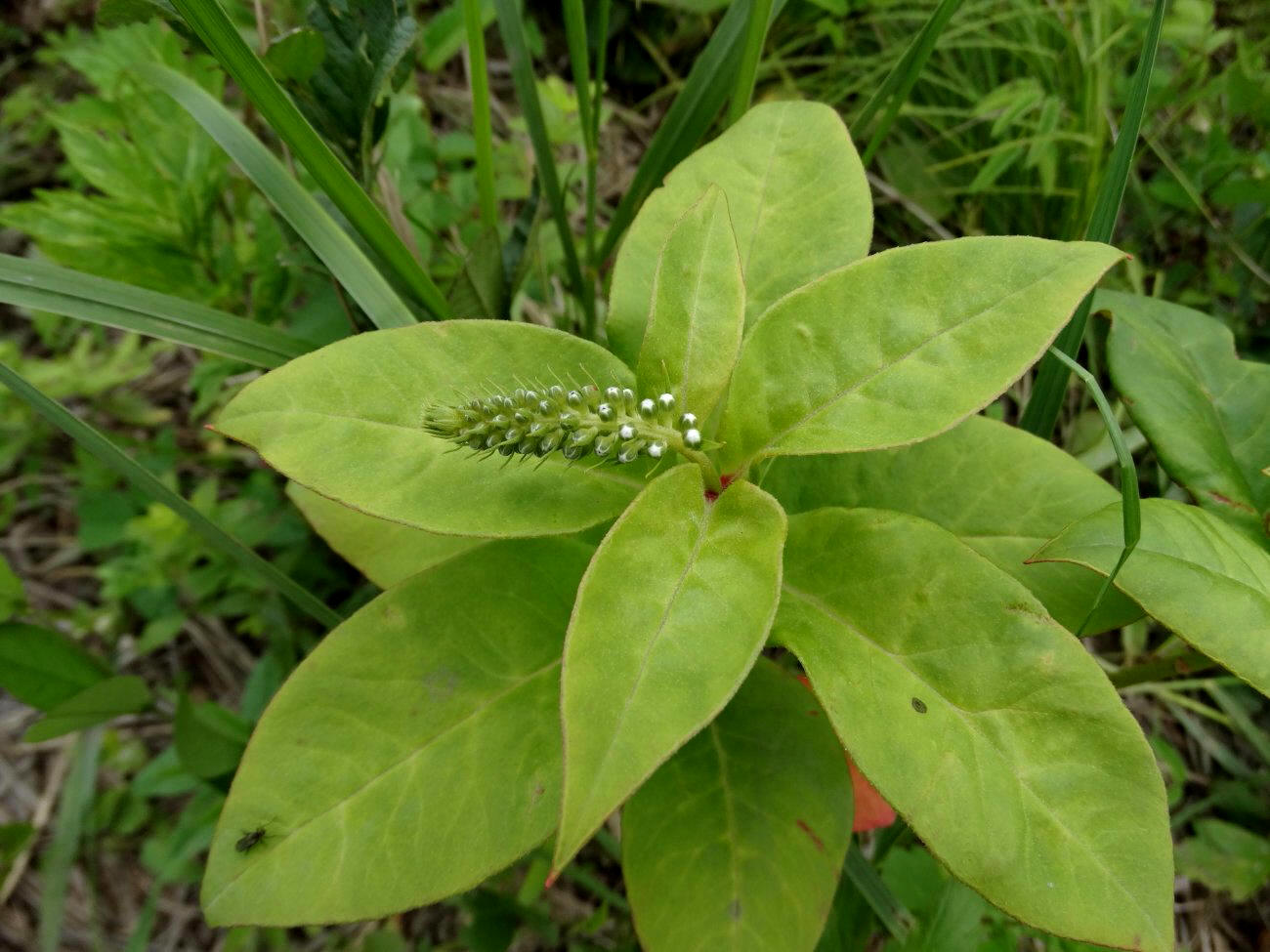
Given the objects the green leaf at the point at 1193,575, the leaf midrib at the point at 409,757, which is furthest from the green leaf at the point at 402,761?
the green leaf at the point at 1193,575

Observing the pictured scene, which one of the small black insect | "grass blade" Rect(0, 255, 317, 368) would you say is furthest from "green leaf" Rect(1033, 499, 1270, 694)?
"grass blade" Rect(0, 255, 317, 368)

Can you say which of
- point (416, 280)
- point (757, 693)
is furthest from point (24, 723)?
point (757, 693)

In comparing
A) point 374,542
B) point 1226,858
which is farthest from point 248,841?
point 1226,858

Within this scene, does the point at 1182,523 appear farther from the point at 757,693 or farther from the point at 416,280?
the point at 416,280

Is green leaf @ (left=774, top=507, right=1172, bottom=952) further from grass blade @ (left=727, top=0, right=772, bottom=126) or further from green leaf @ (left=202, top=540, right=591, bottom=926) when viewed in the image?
grass blade @ (left=727, top=0, right=772, bottom=126)

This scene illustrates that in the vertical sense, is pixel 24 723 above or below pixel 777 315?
below

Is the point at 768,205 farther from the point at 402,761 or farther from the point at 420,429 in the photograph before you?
the point at 402,761
